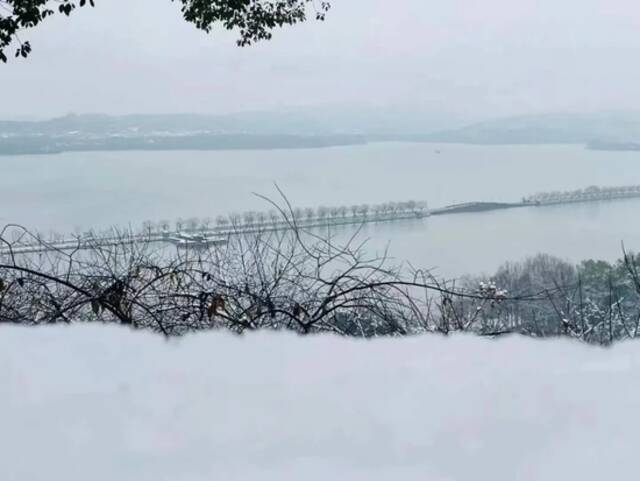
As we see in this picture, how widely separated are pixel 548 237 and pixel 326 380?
3944 mm

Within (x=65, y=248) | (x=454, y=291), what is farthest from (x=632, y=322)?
(x=65, y=248)

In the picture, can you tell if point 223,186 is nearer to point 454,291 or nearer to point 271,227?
point 271,227

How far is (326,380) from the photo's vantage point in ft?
7.41

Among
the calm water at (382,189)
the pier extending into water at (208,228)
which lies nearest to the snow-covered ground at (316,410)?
the pier extending into water at (208,228)

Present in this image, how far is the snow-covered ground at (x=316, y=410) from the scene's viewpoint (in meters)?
1.84

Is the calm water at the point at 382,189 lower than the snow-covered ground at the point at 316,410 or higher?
higher

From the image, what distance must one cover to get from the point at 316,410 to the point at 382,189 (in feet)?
17.0

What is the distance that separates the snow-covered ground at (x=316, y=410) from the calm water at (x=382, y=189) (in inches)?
67.7

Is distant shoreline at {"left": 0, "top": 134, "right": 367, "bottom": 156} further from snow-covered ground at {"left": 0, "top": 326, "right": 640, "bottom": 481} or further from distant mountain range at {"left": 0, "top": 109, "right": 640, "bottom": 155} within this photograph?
snow-covered ground at {"left": 0, "top": 326, "right": 640, "bottom": 481}

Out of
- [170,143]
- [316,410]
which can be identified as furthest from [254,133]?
[316,410]

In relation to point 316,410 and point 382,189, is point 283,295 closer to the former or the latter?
point 316,410

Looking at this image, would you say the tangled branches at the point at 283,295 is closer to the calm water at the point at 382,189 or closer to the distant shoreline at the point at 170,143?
the calm water at the point at 382,189

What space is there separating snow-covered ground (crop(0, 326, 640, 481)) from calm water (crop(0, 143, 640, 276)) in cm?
172

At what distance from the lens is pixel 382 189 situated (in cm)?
717
